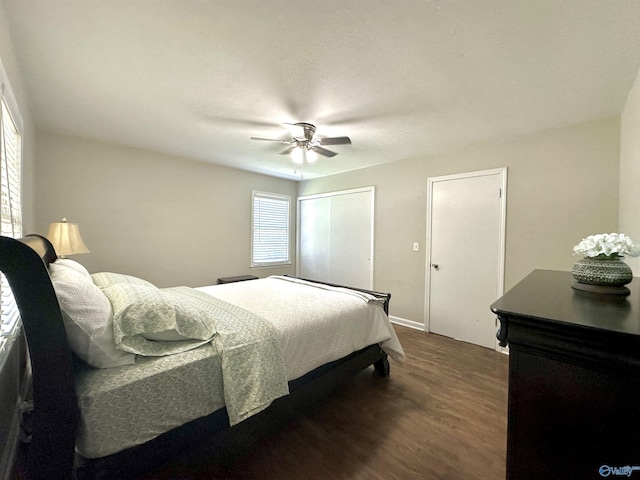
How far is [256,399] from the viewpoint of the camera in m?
1.38

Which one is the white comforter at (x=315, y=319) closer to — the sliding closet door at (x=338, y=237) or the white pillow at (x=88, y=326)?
the white pillow at (x=88, y=326)

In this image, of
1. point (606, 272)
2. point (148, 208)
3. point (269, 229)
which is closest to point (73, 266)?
point (148, 208)

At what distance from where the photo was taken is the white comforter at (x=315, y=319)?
174 cm

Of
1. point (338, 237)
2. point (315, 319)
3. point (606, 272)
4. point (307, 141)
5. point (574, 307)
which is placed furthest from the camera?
point (338, 237)

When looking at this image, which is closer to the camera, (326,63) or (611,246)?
(611,246)

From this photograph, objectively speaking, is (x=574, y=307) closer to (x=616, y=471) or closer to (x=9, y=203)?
(x=616, y=471)

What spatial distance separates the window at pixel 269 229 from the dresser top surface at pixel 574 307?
4.14 metres

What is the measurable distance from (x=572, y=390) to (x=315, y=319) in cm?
139

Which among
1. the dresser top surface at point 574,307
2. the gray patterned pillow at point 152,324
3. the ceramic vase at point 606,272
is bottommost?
the gray patterned pillow at point 152,324

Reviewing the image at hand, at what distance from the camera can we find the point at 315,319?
1.90 m

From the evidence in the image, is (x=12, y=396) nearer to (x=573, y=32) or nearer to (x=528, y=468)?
(x=528, y=468)

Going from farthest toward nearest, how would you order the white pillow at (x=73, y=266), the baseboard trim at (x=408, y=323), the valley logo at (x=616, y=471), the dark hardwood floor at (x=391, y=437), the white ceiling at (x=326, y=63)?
1. the baseboard trim at (x=408, y=323)
2. the white pillow at (x=73, y=266)
3. the dark hardwood floor at (x=391, y=437)
4. the white ceiling at (x=326, y=63)
5. the valley logo at (x=616, y=471)

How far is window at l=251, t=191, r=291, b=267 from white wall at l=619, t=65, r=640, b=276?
4399 millimetres

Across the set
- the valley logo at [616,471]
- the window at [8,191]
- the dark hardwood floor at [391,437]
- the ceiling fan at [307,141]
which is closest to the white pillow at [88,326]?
the window at [8,191]
